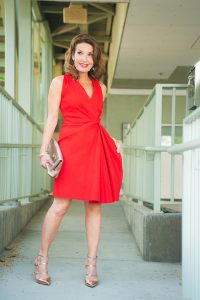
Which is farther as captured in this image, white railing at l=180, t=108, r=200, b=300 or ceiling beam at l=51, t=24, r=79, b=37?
ceiling beam at l=51, t=24, r=79, b=37

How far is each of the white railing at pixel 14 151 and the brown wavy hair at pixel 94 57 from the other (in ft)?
2.93

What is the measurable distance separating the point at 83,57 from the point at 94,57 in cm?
8

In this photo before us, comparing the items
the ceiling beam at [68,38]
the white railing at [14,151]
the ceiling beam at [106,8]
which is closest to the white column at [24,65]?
the white railing at [14,151]

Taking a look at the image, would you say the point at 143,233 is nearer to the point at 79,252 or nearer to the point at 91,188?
the point at 79,252

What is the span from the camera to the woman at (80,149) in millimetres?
2467

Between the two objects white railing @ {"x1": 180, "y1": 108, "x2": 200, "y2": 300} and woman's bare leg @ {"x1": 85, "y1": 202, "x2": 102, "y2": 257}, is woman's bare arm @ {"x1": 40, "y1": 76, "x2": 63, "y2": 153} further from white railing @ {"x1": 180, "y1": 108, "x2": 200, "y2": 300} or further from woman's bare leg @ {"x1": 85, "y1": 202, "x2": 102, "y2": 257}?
white railing @ {"x1": 180, "y1": 108, "x2": 200, "y2": 300}

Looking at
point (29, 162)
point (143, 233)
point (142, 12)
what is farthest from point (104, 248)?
point (142, 12)

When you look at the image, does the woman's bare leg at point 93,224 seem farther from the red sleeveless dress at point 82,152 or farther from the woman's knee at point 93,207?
the red sleeveless dress at point 82,152

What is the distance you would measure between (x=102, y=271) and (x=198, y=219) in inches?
47.1

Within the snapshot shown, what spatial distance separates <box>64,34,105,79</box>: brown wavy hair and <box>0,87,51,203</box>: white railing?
35.2 inches

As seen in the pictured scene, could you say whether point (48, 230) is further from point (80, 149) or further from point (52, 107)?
point (52, 107)

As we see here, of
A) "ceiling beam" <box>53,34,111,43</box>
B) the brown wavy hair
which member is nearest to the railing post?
the brown wavy hair

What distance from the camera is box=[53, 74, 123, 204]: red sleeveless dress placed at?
96.9 inches

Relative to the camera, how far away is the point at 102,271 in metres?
2.95
